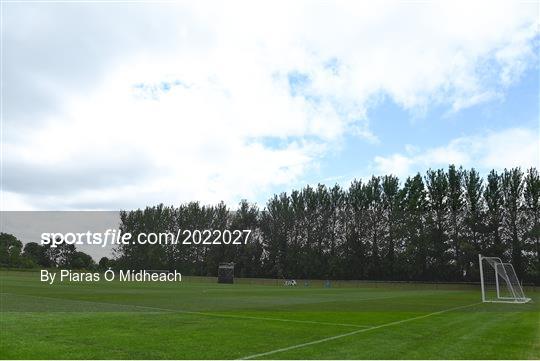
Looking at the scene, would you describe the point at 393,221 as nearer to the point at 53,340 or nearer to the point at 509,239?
the point at 509,239

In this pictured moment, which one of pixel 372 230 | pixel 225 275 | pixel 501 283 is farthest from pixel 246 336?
pixel 372 230

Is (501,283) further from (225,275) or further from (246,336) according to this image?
(225,275)

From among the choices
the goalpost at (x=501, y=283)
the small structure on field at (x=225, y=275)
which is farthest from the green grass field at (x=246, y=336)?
the small structure on field at (x=225, y=275)

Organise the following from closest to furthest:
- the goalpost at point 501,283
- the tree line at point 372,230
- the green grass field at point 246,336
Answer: the green grass field at point 246,336 → the goalpost at point 501,283 → the tree line at point 372,230

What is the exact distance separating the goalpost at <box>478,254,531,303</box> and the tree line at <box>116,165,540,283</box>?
34.8ft

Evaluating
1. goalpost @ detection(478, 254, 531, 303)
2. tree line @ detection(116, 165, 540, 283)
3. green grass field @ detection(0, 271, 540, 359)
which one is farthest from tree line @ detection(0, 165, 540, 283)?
green grass field @ detection(0, 271, 540, 359)

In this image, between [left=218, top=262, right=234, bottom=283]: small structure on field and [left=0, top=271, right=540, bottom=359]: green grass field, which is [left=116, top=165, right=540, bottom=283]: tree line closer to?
[left=218, top=262, right=234, bottom=283]: small structure on field

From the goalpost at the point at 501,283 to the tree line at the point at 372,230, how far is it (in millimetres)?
10593

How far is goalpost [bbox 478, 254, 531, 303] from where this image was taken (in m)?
34.7

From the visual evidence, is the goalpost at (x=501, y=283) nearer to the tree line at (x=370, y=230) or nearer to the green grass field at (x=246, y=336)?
the tree line at (x=370, y=230)

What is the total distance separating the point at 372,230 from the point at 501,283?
41.9m

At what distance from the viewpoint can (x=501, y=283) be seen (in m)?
45.7

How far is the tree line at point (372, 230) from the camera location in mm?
74062

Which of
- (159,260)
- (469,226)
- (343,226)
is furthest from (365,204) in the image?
(159,260)
